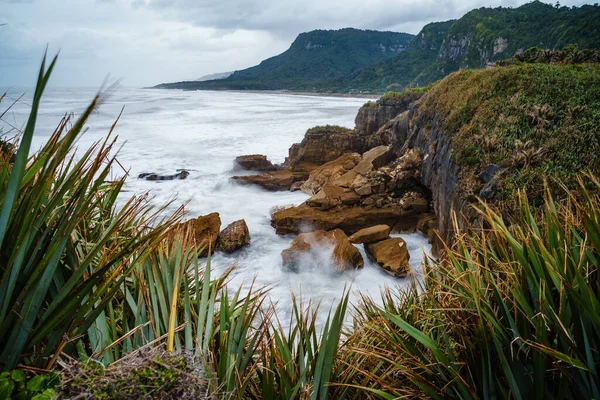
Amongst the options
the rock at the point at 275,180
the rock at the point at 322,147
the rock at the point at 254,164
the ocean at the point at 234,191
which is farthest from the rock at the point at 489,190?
the rock at the point at 254,164

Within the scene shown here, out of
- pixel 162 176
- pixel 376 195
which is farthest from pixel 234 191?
pixel 376 195

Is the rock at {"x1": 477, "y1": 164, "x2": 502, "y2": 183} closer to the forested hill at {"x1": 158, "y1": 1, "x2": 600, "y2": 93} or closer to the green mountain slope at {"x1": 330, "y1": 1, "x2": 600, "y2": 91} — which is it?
the forested hill at {"x1": 158, "y1": 1, "x2": 600, "y2": 93}

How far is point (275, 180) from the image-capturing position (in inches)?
594

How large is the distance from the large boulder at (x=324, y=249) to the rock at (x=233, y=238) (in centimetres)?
148

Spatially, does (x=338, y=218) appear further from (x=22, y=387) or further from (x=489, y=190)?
(x=22, y=387)

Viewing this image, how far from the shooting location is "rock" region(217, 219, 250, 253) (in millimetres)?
9211

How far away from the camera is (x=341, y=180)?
1202 cm

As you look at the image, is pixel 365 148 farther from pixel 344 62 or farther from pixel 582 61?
pixel 344 62

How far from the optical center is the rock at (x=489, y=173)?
21.9ft

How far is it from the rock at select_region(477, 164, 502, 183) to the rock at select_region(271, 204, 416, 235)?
129 inches

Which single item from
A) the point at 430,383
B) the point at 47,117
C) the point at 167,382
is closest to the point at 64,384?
the point at 167,382

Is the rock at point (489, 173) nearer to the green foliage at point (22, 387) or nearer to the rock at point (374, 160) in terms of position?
the rock at point (374, 160)

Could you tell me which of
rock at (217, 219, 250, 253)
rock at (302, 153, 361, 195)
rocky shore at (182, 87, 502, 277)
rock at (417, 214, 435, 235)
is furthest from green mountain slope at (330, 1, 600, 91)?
rock at (217, 219, 250, 253)

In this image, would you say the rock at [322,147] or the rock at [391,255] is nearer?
the rock at [391,255]
